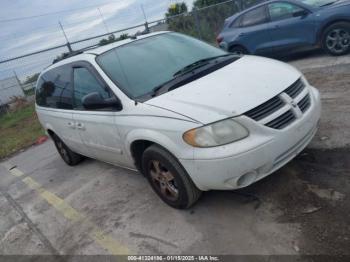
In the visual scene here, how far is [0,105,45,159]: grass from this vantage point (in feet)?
31.9

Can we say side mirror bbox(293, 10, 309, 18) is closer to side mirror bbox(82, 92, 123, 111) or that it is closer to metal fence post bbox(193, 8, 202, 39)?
side mirror bbox(82, 92, 123, 111)

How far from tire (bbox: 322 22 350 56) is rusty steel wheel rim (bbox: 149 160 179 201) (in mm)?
5909

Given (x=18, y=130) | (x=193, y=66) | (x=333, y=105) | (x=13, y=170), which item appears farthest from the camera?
(x=18, y=130)

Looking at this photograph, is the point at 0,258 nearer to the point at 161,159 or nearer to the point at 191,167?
the point at 161,159

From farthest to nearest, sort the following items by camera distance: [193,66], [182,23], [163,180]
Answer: [182,23] → [193,66] → [163,180]

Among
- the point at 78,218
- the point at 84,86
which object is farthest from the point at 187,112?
the point at 78,218

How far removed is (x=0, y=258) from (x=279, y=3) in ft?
26.1

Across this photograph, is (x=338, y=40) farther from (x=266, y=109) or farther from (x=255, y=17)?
(x=266, y=109)

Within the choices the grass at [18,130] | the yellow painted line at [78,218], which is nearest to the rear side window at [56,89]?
the yellow painted line at [78,218]

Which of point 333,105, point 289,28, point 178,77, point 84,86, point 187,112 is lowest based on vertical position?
point 333,105

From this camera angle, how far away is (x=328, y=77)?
6652mm

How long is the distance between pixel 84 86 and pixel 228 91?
6.81ft

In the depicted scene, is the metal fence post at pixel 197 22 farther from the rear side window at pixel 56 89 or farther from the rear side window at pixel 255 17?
the rear side window at pixel 56 89

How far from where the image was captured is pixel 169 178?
3.64 m
